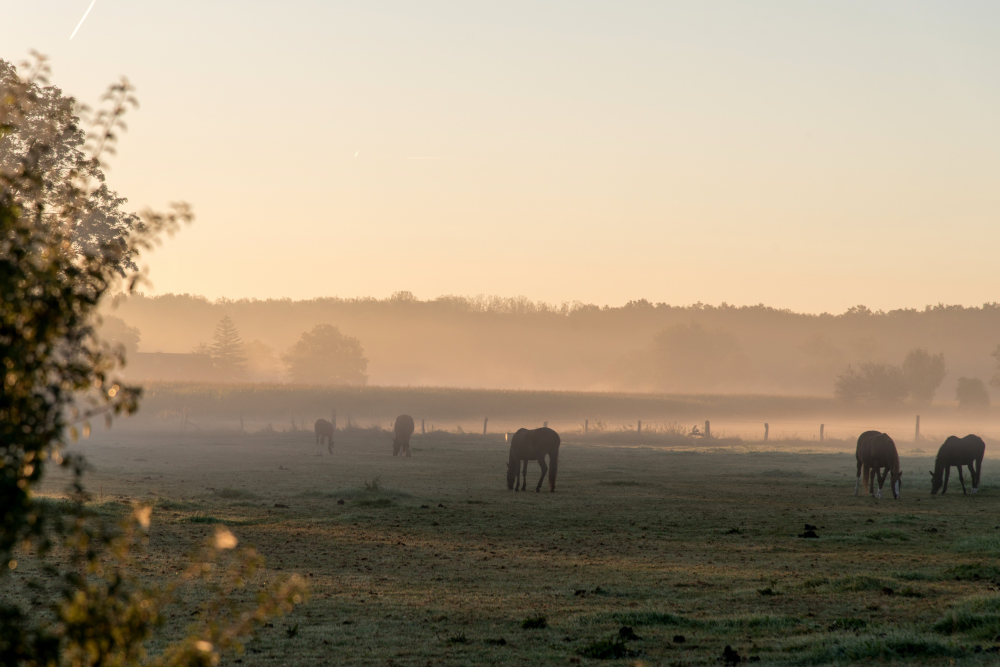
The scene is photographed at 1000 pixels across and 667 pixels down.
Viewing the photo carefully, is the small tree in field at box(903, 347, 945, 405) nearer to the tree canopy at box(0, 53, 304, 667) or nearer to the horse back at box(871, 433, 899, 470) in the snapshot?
the horse back at box(871, 433, 899, 470)

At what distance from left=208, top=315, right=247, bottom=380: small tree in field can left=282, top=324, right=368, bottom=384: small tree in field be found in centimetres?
769

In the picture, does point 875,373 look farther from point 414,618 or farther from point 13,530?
point 13,530

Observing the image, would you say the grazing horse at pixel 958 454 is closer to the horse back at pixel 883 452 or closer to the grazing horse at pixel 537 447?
the horse back at pixel 883 452

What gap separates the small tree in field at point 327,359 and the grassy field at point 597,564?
10701 centimetres

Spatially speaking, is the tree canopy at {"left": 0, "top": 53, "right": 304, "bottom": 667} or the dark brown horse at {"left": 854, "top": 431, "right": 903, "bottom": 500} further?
the dark brown horse at {"left": 854, "top": 431, "right": 903, "bottom": 500}

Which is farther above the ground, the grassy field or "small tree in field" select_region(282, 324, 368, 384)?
"small tree in field" select_region(282, 324, 368, 384)

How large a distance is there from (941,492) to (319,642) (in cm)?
2800

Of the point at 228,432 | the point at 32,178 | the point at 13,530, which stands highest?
the point at 32,178

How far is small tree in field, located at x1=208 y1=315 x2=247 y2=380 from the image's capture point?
139 metres

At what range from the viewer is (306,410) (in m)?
87.0

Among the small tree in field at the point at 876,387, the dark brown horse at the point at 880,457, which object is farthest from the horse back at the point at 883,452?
the small tree in field at the point at 876,387

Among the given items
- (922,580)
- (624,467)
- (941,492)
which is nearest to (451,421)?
(624,467)

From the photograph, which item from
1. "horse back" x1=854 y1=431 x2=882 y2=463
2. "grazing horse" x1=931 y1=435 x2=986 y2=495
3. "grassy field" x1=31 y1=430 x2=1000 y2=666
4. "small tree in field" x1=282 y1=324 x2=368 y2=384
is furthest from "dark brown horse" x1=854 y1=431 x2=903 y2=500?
"small tree in field" x1=282 y1=324 x2=368 y2=384

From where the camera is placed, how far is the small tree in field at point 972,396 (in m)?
99.1
